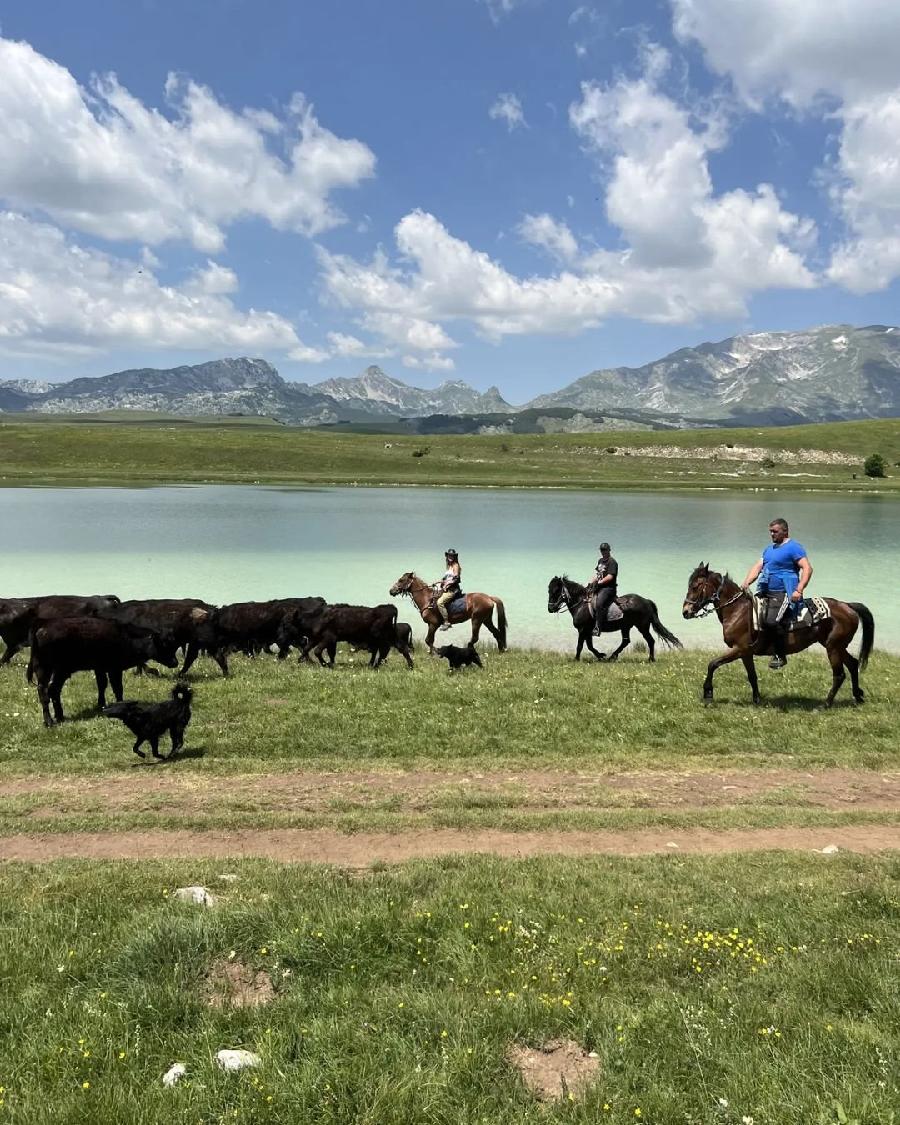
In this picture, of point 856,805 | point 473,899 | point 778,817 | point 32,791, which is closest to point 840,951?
point 473,899

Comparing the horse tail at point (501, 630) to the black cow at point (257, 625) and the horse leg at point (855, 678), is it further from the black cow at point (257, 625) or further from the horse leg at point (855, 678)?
the horse leg at point (855, 678)

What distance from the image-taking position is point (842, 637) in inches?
725

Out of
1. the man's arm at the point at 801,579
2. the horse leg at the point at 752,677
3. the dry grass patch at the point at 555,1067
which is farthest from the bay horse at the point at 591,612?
the dry grass patch at the point at 555,1067

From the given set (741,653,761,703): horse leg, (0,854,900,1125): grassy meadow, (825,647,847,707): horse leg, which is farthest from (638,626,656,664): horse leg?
(0,854,900,1125): grassy meadow

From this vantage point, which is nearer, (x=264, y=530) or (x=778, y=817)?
(x=778, y=817)

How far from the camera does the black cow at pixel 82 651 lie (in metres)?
16.2

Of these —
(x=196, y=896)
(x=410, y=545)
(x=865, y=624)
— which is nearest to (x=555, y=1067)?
(x=196, y=896)

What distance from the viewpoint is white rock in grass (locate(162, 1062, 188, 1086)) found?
16.5 feet

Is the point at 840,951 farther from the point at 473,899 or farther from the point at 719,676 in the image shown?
the point at 719,676

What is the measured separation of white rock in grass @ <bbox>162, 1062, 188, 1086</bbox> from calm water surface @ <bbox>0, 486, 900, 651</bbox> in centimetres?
2290

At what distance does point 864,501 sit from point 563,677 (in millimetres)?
102532

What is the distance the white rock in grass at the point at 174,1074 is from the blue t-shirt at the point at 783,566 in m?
16.9

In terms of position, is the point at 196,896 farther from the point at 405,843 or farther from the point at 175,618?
the point at 175,618

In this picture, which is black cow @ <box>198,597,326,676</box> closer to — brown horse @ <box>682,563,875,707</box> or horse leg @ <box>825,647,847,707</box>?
brown horse @ <box>682,563,875,707</box>
